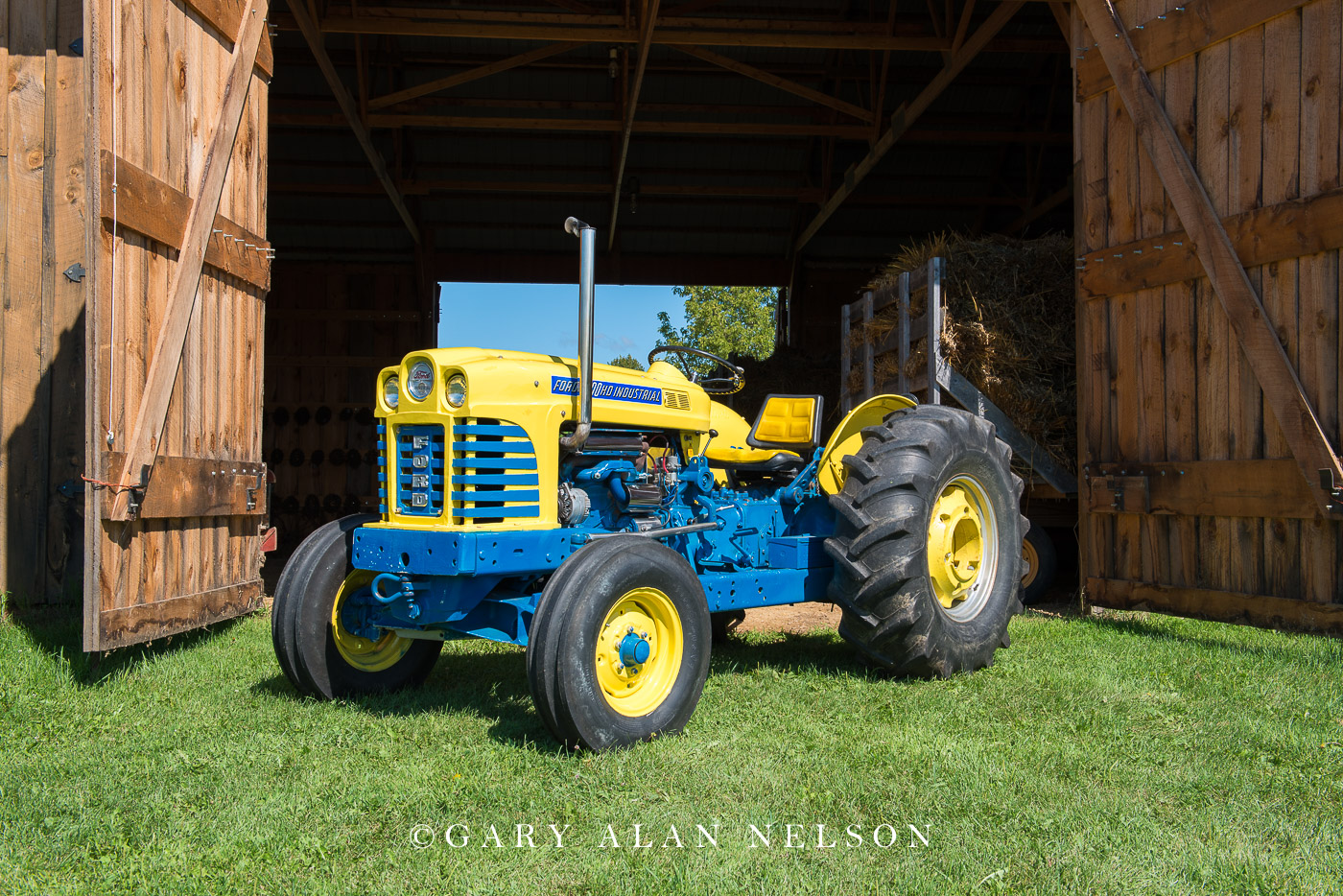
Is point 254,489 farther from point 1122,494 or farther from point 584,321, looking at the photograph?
point 1122,494

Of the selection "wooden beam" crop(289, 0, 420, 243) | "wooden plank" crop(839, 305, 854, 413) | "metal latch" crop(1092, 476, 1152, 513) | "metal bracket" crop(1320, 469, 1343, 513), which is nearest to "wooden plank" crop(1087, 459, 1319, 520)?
"metal latch" crop(1092, 476, 1152, 513)

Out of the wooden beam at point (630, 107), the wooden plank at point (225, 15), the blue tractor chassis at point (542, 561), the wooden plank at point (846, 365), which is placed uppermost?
the wooden beam at point (630, 107)

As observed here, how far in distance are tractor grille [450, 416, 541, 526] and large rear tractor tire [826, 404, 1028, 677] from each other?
1.41 m

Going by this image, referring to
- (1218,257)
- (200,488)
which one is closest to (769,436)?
(1218,257)

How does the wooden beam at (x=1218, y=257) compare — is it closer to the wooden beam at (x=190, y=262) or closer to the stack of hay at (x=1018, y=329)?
the stack of hay at (x=1018, y=329)

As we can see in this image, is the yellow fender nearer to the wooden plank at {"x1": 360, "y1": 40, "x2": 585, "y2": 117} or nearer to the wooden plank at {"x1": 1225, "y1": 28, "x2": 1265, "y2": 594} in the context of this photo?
the wooden plank at {"x1": 1225, "y1": 28, "x2": 1265, "y2": 594}

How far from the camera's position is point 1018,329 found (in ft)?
23.2

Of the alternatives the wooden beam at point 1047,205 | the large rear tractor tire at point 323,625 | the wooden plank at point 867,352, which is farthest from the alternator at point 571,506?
the wooden beam at point 1047,205

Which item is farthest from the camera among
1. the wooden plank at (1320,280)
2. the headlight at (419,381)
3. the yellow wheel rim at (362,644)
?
the wooden plank at (1320,280)

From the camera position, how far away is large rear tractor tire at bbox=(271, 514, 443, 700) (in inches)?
155

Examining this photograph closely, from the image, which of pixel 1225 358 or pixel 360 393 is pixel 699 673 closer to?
pixel 1225 358

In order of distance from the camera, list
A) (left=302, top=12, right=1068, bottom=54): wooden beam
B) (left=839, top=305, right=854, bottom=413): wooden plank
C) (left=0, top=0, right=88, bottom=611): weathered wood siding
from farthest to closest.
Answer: (left=302, top=12, right=1068, bottom=54): wooden beam → (left=839, top=305, right=854, bottom=413): wooden plank → (left=0, top=0, right=88, bottom=611): weathered wood siding

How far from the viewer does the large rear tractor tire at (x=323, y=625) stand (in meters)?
3.93

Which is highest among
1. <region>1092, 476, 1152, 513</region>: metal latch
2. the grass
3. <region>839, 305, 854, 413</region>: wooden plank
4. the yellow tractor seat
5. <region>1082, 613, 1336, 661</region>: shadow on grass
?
<region>839, 305, 854, 413</region>: wooden plank
